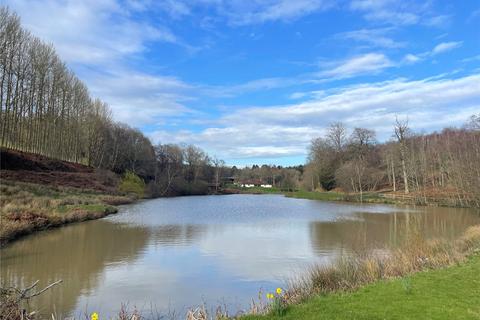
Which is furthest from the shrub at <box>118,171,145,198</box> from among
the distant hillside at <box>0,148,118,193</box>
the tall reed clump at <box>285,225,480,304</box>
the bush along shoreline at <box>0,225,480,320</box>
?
the bush along shoreline at <box>0,225,480,320</box>

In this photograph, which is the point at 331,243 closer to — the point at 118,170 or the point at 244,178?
the point at 118,170

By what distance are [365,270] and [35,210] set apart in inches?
845

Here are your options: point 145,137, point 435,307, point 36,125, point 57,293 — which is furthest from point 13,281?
point 145,137

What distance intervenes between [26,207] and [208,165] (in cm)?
8971

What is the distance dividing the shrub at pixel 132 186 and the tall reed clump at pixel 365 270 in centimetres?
5023

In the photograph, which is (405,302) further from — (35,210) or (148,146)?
(148,146)

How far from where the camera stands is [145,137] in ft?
306

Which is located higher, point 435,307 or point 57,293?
point 435,307

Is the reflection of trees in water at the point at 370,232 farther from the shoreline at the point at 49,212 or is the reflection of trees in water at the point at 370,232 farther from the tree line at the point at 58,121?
the tree line at the point at 58,121

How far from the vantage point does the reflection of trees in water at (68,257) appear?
1157cm

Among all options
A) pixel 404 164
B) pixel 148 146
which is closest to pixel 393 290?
pixel 404 164

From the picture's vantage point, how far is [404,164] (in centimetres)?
5622

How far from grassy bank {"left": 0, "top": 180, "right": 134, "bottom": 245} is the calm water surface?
97 centimetres

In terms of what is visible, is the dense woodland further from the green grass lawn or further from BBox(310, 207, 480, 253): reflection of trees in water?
the green grass lawn
